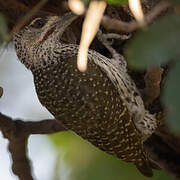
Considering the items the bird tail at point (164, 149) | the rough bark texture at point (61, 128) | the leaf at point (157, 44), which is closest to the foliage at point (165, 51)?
the leaf at point (157, 44)

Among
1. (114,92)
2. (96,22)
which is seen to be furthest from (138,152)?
(96,22)

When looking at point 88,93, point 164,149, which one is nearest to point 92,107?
point 88,93

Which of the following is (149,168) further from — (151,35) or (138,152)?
(151,35)

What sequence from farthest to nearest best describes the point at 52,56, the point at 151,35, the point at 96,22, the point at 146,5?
the point at 52,56 < the point at 146,5 < the point at 96,22 < the point at 151,35

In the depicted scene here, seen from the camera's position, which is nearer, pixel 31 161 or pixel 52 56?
pixel 52 56

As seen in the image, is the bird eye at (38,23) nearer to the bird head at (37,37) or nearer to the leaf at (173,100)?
the bird head at (37,37)

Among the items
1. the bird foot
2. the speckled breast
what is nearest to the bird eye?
the speckled breast

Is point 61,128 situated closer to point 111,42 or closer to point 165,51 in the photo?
point 111,42
